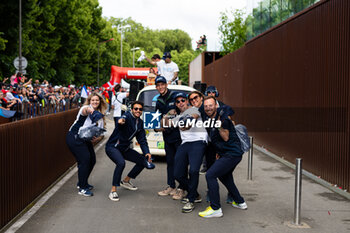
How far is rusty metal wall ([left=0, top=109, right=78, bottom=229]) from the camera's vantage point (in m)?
6.61

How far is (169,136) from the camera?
857 cm

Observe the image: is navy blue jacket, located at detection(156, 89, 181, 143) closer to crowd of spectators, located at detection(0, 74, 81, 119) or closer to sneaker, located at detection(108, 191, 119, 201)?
sneaker, located at detection(108, 191, 119, 201)

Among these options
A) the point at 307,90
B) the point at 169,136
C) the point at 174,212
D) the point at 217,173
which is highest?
the point at 307,90

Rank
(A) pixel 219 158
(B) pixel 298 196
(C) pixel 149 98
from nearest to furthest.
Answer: (B) pixel 298 196 → (A) pixel 219 158 → (C) pixel 149 98

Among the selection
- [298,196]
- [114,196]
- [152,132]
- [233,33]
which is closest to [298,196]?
[298,196]

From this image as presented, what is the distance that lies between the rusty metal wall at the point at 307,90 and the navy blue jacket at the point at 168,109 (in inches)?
125

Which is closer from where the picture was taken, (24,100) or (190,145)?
(190,145)

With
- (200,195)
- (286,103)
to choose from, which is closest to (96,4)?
(286,103)

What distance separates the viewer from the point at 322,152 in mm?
10453

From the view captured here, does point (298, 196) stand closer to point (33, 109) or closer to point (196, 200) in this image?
point (196, 200)

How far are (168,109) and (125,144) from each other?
38.4 inches

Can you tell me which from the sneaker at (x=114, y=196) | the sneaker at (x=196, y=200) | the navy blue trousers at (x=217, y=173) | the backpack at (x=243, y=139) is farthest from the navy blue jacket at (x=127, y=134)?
the backpack at (x=243, y=139)

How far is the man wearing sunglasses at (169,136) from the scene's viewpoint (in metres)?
8.52

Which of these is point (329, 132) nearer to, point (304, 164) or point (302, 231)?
point (304, 164)
